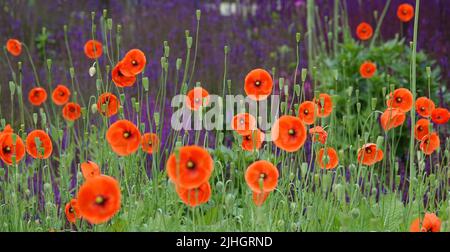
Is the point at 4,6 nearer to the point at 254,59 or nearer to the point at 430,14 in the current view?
the point at 254,59

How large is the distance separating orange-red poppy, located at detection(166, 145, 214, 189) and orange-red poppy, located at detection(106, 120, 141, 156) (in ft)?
0.88

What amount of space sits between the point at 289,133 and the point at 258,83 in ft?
0.88

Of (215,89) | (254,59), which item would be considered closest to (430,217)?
(215,89)

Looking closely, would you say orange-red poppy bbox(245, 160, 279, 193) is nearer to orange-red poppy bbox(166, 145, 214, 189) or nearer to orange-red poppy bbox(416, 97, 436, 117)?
orange-red poppy bbox(166, 145, 214, 189)

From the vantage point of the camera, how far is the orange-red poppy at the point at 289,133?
1.61 metres

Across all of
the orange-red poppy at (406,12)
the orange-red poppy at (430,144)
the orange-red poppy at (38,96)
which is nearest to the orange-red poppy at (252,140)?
the orange-red poppy at (430,144)

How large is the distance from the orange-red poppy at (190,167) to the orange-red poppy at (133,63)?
569 millimetres

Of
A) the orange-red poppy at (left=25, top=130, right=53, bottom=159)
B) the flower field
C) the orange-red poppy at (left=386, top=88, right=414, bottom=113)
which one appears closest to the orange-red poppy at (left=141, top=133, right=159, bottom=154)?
the flower field

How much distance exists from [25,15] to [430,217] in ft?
11.8

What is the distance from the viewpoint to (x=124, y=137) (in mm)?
1622

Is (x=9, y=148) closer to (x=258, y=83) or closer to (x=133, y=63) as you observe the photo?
(x=133, y=63)

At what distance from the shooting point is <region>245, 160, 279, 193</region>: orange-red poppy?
61.0 inches
